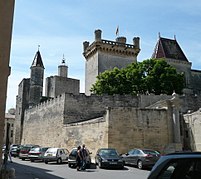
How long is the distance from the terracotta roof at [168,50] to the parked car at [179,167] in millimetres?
47413

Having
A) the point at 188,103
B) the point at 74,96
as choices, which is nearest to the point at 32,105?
the point at 74,96

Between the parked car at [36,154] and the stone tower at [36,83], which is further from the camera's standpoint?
the stone tower at [36,83]

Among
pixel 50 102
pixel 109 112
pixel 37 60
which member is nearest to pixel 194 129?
pixel 109 112

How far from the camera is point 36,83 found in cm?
4512

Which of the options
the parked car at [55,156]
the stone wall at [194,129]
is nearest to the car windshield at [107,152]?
the parked car at [55,156]

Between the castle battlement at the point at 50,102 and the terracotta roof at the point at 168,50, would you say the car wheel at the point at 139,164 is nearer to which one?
the castle battlement at the point at 50,102

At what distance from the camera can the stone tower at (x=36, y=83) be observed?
44.9 metres

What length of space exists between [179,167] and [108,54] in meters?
42.9

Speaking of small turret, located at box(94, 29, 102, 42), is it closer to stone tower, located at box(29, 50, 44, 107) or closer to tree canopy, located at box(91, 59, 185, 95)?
tree canopy, located at box(91, 59, 185, 95)

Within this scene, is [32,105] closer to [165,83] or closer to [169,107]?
[165,83]

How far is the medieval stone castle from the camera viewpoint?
21.4 metres

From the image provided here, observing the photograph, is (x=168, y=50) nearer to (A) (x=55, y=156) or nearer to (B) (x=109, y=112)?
(B) (x=109, y=112)

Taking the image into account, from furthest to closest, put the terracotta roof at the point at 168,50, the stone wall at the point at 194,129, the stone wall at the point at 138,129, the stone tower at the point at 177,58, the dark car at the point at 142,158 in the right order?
1. the terracotta roof at the point at 168,50
2. the stone tower at the point at 177,58
3. the stone wall at the point at 194,129
4. the stone wall at the point at 138,129
5. the dark car at the point at 142,158

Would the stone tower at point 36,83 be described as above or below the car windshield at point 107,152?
above
